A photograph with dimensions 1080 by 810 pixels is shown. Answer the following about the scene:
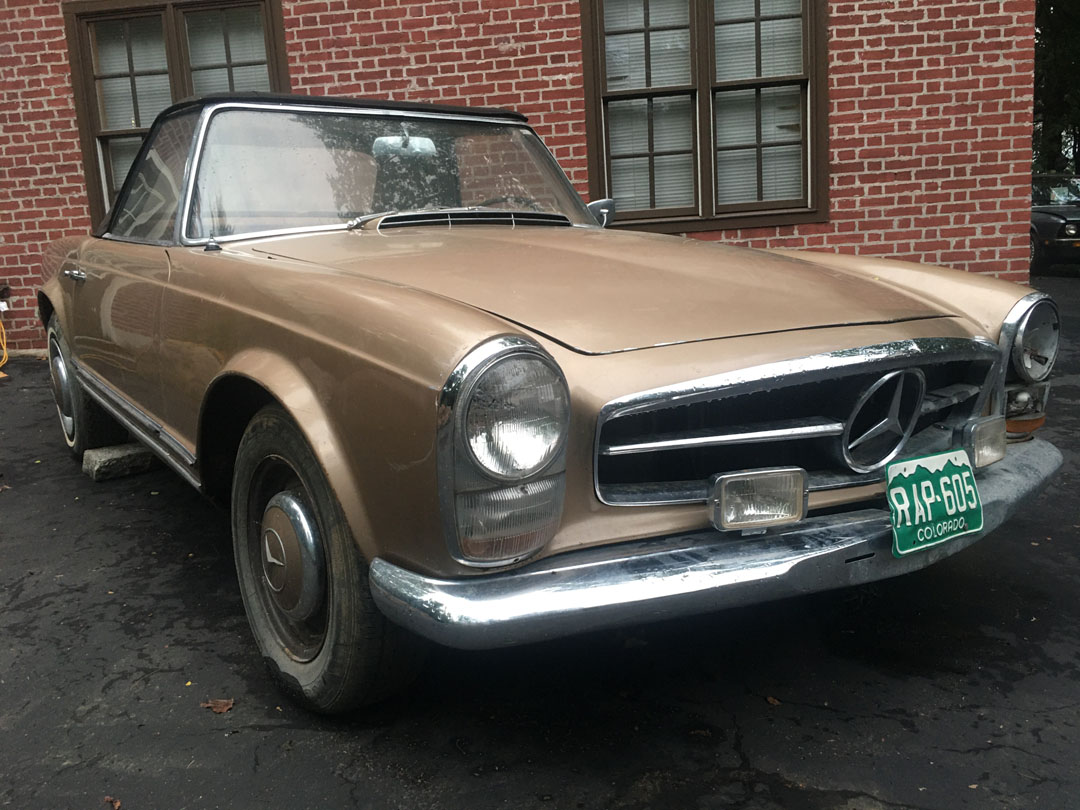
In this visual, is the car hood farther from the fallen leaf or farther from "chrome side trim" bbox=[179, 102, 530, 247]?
the fallen leaf

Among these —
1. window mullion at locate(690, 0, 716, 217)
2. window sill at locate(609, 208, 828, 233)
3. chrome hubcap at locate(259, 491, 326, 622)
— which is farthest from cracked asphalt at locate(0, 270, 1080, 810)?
window mullion at locate(690, 0, 716, 217)

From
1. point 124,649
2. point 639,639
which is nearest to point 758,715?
point 639,639

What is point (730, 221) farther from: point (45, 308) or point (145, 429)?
point (145, 429)

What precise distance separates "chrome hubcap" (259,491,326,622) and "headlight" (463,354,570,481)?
22.4 inches

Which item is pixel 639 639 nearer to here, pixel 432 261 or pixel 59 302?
pixel 432 261

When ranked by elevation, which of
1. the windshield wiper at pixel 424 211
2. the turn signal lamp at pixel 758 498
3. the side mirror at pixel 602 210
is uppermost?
the windshield wiper at pixel 424 211

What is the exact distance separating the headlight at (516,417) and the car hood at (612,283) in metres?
0.18

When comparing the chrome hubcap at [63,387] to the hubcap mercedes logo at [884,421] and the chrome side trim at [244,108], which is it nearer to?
the chrome side trim at [244,108]

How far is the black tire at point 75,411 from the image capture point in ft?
13.6

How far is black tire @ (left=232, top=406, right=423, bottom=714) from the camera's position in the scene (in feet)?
6.21

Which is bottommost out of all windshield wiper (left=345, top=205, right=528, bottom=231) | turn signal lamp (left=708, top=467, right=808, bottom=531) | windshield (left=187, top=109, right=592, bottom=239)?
turn signal lamp (left=708, top=467, right=808, bottom=531)

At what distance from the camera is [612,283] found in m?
2.20

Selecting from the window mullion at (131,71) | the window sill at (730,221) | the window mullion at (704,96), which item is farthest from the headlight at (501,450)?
the window mullion at (131,71)

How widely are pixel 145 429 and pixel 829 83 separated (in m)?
5.47
